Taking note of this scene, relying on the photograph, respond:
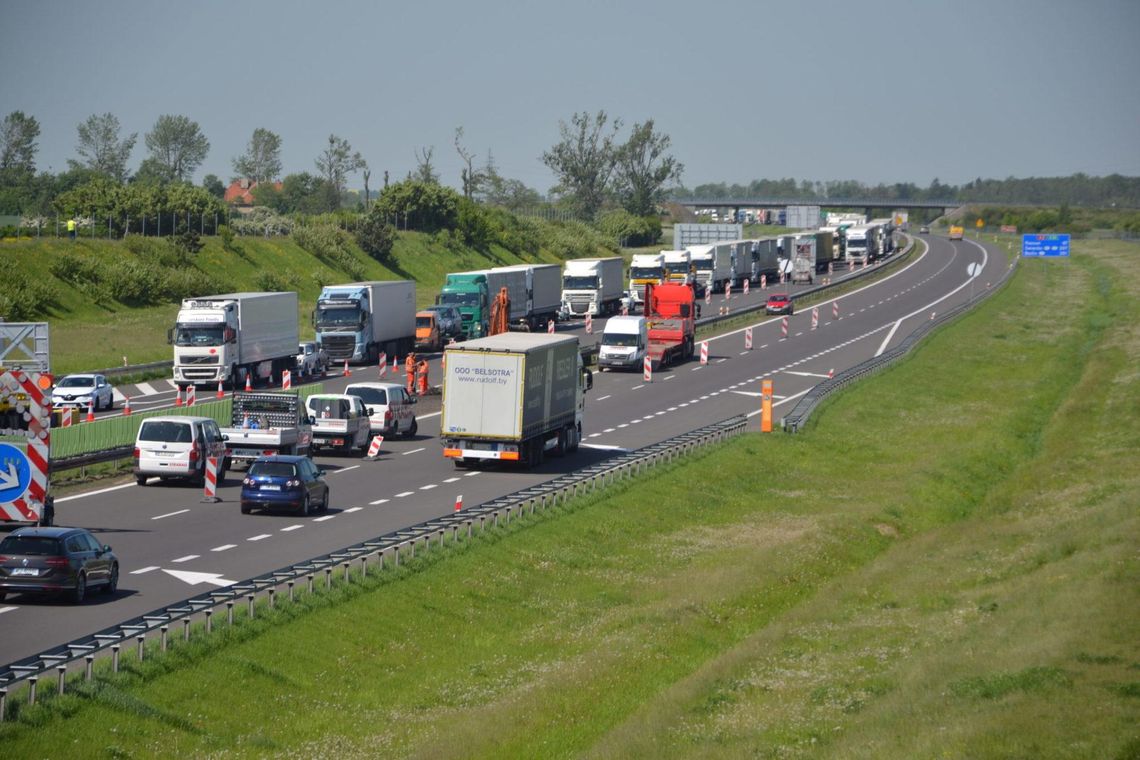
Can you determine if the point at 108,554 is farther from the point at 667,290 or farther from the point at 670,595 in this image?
the point at 667,290

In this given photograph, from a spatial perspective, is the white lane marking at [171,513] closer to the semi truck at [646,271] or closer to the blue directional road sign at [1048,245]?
the semi truck at [646,271]

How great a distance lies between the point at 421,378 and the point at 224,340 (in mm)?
7620

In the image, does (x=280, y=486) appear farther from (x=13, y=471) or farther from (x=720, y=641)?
(x=720, y=641)

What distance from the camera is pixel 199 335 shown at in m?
58.6

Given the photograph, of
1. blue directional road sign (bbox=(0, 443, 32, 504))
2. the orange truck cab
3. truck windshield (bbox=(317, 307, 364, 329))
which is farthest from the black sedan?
the orange truck cab

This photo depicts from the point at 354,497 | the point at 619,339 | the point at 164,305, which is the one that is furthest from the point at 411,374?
the point at 164,305

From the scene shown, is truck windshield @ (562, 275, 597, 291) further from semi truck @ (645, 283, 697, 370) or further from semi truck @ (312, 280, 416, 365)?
semi truck @ (312, 280, 416, 365)

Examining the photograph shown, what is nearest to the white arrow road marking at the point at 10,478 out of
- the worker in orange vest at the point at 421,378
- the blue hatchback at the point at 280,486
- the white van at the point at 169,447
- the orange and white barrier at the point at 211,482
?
the blue hatchback at the point at 280,486

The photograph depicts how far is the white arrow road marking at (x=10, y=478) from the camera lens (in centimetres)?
2711

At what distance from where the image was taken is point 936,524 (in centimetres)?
4012

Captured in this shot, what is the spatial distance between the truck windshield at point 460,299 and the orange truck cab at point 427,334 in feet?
11.8

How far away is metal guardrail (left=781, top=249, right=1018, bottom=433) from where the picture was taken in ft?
173

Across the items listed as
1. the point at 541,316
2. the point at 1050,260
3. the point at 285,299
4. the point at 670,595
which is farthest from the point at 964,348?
the point at 1050,260

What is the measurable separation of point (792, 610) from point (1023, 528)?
9.39 m
